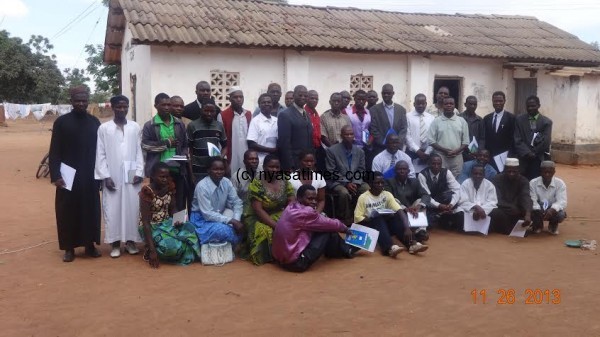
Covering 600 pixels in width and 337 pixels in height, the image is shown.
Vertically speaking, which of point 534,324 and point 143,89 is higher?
point 143,89

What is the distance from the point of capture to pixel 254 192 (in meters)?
5.48

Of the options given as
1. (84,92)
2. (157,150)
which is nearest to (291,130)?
(157,150)

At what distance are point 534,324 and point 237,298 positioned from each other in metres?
2.27

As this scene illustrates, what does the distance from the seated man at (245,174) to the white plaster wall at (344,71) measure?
18.7 feet

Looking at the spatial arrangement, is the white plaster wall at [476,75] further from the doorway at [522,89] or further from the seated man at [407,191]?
the seated man at [407,191]

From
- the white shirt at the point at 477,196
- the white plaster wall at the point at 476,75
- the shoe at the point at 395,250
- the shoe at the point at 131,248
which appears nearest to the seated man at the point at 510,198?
the white shirt at the point at 477,196

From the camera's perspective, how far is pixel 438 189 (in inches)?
260

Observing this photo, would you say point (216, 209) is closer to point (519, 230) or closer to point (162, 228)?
point (162, 228)

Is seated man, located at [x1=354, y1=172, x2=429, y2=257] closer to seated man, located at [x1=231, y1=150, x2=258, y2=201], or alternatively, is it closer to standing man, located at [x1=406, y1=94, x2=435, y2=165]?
seated man, located at [x1=231, y1=150, x2=258, y2=201]

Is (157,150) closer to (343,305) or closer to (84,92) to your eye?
(84,92)

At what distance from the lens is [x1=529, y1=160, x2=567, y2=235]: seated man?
249 inches

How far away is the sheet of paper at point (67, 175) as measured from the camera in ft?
17.3

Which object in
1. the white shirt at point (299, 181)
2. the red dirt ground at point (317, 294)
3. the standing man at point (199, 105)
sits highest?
the standing man at point (199, 105)

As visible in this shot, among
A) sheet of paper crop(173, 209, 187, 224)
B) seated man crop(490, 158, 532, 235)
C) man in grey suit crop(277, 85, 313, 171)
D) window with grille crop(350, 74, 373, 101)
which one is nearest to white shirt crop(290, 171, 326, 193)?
man in grey suit crop(277, 85, 313, 171)
